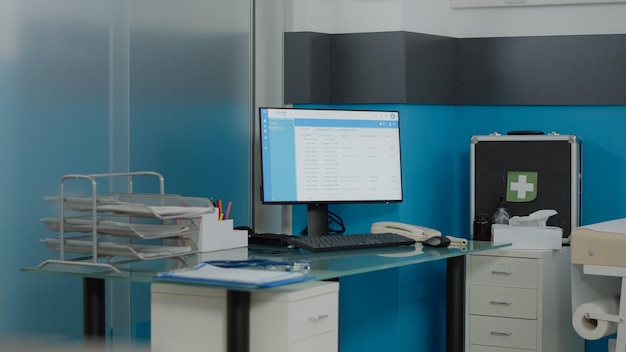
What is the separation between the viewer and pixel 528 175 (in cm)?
436

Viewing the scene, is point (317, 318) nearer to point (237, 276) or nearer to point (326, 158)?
point (237, 276)

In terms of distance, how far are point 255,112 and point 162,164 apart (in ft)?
2.34

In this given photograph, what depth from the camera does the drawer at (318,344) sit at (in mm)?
2834

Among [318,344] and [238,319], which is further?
[318,344]

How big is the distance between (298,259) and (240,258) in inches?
7.1

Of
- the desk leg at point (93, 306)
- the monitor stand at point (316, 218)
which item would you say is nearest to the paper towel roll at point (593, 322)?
the monitor stand at point (316, 218)

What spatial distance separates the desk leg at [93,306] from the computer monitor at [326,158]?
32.8 inches

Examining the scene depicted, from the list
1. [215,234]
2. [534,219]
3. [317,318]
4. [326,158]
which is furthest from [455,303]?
[317,318]

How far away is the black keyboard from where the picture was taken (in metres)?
3.47

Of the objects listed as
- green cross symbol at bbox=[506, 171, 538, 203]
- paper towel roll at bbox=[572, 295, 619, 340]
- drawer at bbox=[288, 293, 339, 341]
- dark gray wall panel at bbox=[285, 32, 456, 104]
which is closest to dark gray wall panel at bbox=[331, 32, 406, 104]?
dark gray wall panel at bbox=[285, 32, 456, 104]

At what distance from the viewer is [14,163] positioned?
319 centimetres

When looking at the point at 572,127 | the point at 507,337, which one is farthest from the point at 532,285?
the point at 572,127

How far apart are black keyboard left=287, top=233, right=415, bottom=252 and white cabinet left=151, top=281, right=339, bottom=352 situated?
48cm

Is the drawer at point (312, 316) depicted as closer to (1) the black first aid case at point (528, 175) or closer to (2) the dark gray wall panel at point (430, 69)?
(2) the dark gray wall panel at point (430, 69)
